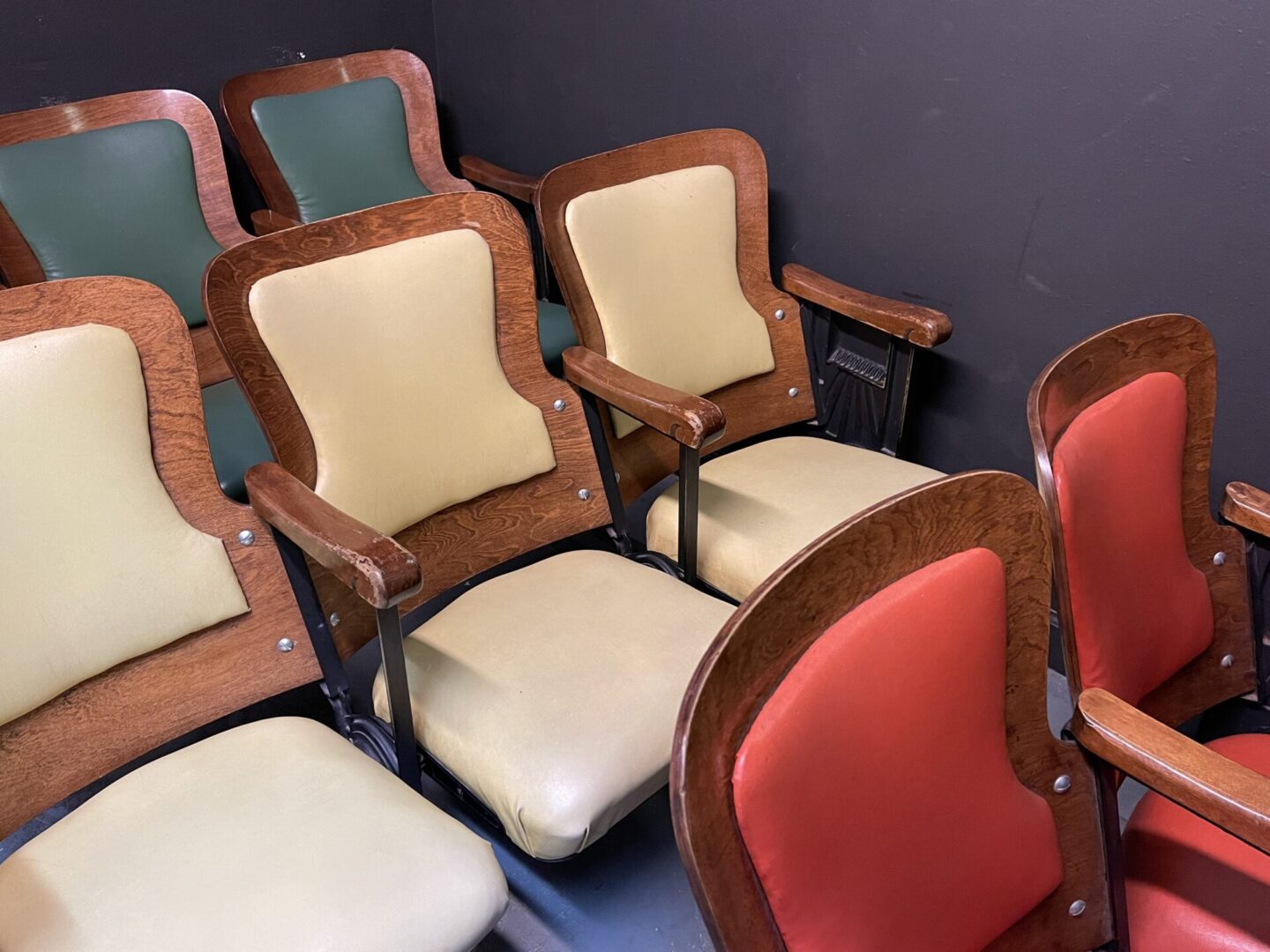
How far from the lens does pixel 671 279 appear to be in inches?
72.1

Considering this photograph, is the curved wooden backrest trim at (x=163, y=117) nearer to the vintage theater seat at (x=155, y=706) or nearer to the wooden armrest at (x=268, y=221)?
the wooden armrest at (x=268, y=221)

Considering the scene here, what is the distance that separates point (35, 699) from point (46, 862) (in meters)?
0.18

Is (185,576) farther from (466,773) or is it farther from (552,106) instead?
(552,106)

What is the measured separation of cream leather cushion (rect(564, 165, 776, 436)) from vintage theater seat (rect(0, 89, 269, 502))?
2.39 ft

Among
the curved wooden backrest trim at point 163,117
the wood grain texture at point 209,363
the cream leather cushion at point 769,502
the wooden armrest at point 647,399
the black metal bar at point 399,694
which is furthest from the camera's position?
the curved wooden backrest trim at point 163,117

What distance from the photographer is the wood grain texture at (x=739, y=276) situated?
173cm

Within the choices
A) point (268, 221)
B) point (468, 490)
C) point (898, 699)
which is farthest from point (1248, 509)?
point (268, 221)

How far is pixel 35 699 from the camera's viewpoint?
1095 millimetres

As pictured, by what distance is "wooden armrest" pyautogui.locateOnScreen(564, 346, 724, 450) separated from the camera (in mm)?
1496

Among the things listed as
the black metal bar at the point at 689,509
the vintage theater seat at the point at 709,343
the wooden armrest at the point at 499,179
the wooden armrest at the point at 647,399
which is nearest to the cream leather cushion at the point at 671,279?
the vintage theater seat at the point at 709,343

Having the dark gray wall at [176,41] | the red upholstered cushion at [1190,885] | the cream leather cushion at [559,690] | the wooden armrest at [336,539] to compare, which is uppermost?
the dark gray wall at [176,41]

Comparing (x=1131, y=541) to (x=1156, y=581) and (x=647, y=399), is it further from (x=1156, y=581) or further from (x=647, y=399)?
(x=647, y=399)

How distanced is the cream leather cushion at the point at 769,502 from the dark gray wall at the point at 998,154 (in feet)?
1.24

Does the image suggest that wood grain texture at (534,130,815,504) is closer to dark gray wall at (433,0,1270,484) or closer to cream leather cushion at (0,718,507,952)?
dark gray wall at (433,0,1270,484)
